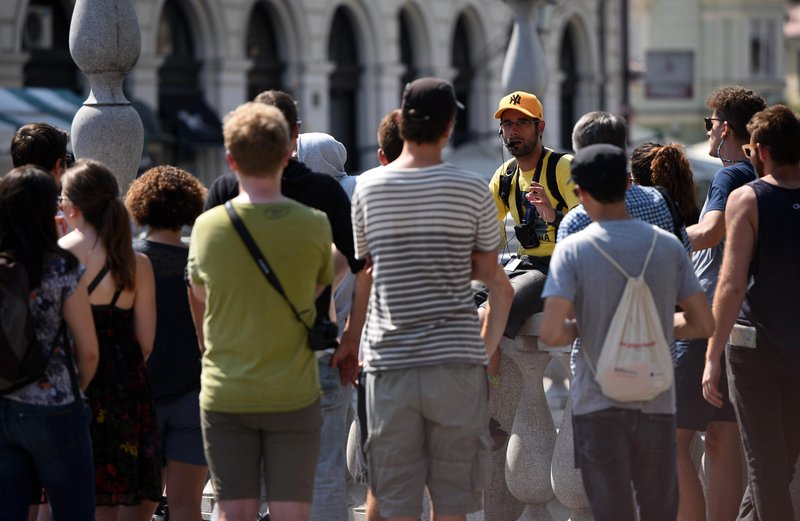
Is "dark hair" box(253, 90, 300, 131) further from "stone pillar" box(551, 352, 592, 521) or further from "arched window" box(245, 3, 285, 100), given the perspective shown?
"arched window" box(245, 3, 285, 100)

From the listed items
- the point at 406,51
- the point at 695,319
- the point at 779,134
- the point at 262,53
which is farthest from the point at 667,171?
the point at 406,51

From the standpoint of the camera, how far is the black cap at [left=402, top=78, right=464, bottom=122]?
4.99 meters

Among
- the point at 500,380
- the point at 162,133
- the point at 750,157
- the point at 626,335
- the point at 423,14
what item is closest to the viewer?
the point at 626,335

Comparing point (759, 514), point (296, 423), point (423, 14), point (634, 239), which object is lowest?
point (759, 514)

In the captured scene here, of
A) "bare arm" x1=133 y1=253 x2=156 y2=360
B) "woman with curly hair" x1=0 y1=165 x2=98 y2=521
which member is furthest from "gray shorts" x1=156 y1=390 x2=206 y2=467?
"woman with curly hair" x1=0 y1=165 x2=98 y2=521

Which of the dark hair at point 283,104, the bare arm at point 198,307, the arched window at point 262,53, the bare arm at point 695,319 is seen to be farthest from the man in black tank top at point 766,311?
the arched window at point 262,53

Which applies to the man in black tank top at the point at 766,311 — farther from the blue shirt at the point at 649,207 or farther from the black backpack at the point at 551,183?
the black backpack at the point at 551,183

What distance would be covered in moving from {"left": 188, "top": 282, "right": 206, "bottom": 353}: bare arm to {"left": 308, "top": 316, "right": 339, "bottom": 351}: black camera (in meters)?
0.42

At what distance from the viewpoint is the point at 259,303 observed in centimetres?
478

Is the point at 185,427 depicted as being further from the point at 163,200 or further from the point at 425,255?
→ the point at 425,255

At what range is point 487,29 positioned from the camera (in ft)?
115

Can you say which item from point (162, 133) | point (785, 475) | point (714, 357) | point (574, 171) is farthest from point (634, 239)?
point (162, 133)

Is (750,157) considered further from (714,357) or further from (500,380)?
(500,380)

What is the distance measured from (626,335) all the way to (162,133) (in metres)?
20.7
